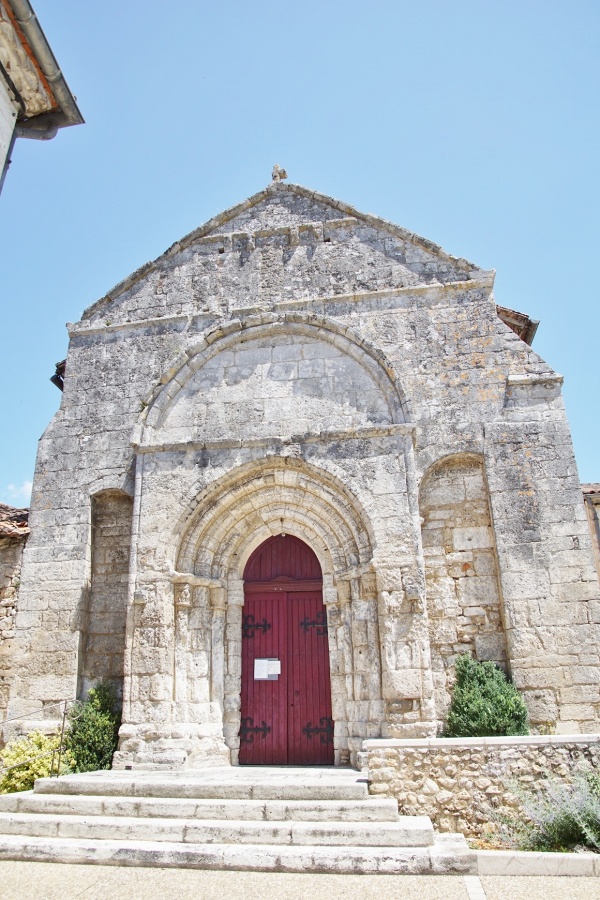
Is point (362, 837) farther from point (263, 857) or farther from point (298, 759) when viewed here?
point (298, 759)

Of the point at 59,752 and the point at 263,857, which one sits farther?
the point at 59,752

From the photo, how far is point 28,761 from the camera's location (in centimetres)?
729

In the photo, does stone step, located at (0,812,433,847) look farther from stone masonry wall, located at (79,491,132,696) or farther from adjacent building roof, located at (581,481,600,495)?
adjacent building roof, located at (581,481,600,495)

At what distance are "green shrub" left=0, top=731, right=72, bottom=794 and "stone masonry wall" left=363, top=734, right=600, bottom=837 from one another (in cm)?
354

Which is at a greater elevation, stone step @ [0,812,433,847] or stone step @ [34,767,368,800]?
stone step @ [34,767,368,800]

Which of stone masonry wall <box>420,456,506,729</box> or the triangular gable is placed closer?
stone masonry wall <box>420,456,506,729</box>

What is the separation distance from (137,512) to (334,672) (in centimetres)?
304

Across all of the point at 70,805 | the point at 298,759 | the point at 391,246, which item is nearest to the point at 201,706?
the point at 298,759

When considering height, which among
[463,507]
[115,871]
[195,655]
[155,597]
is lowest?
[115,871]

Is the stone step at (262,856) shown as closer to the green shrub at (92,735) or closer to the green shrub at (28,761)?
the green shrub at (28,761)

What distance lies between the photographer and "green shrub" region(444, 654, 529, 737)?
698 cm

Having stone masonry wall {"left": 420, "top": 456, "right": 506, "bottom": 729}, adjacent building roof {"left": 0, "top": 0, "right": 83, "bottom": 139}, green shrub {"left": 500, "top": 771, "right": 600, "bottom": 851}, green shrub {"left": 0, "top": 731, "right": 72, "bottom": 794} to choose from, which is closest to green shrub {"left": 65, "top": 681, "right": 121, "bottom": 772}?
green shrub {"left": 0, "top": 731, "right": 72, "bottom": 794}

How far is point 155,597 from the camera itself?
318 inches

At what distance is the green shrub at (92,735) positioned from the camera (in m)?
7.70
